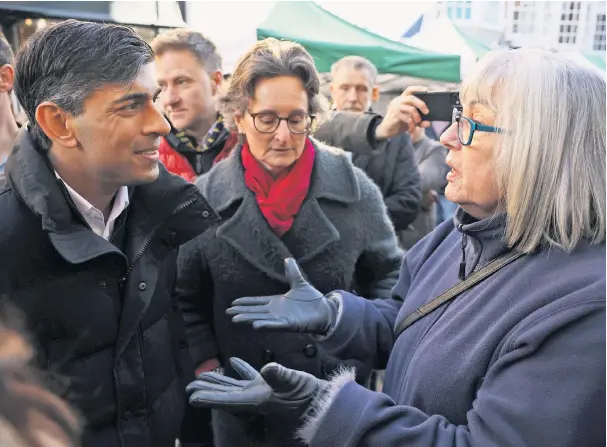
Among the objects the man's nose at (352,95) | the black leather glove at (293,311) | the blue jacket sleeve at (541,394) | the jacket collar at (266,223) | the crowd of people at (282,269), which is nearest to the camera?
the blue jacket sleeve at (541,394)

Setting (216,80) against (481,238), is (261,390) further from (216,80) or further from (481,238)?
(216,80)

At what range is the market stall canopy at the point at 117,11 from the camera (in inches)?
167

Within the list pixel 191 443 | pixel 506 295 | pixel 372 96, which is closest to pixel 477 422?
pixel 506 295

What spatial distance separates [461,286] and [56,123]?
109cm

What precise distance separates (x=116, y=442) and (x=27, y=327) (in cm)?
42

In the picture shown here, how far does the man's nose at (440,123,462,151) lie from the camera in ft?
4.44

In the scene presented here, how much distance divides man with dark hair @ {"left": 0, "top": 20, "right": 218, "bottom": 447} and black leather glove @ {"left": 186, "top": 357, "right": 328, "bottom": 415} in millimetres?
236

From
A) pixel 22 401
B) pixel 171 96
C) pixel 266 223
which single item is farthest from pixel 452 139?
pixel 171 96

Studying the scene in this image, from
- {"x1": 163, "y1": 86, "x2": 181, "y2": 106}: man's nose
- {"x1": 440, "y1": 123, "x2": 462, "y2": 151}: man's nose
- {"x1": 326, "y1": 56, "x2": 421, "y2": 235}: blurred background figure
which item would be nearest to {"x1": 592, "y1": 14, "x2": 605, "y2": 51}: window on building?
{"x1": 440, "y1": 123, "x2": 462, "y2": 151}: man's nose

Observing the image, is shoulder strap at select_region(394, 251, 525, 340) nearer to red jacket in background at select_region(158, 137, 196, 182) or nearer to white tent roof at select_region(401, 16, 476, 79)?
red jacket in background at select_region(158, 137, 196, 182)

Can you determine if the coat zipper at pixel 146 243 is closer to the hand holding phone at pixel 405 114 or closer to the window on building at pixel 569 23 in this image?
the hand holding phone at pixel 405 114

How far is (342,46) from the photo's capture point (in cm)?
598

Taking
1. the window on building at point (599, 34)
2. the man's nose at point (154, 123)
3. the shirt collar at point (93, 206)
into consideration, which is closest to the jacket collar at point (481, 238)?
the window on building at point (599, 34)

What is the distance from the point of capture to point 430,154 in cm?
440
